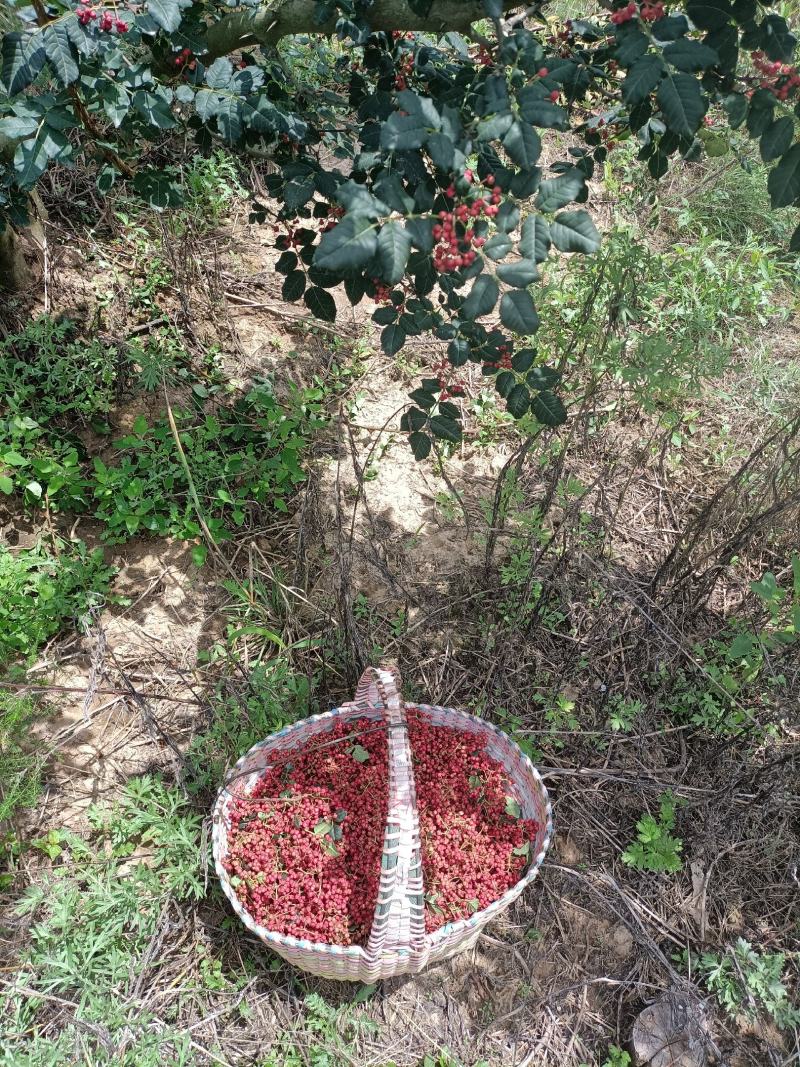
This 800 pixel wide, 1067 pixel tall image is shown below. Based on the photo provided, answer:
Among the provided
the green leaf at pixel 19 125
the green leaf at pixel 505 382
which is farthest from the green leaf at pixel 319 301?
the green leaf at pixel 19 125

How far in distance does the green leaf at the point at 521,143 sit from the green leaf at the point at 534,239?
0.30ft

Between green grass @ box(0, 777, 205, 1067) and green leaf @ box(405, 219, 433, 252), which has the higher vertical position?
green leaf @ box(405, 219, 433, 252)

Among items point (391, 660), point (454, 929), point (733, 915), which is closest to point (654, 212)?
point (391, 660)

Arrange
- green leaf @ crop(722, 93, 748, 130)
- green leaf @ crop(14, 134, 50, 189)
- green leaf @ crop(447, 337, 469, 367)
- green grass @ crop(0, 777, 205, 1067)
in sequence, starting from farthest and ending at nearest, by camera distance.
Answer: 1. green grass @ crop(0, 777, 205, 1067)
2. green leaf @ crop(447, 337, 469, 367)
3. green leaf @ crop(14, 134, 50, 189)
4. green leaf @ crop(722, 93, 748, 130)

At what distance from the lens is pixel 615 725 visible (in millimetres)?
2281

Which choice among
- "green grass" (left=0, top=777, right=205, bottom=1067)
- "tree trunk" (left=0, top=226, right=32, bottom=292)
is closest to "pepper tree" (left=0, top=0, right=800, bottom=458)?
"tree trunk" (left=0, top=226, right=32, bottom=292)

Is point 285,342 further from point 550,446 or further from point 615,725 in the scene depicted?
point 615,725

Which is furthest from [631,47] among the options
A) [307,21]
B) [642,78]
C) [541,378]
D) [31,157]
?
[31,157]

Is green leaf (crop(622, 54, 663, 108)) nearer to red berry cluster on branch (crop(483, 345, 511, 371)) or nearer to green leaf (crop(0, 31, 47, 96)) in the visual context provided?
red berry cluster on branch (crop(483, 345, 511, 371))

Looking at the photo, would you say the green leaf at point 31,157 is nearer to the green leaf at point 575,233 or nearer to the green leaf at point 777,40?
the green leaf at point 575,233

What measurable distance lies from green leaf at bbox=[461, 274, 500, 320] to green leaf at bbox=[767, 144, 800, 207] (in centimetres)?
50

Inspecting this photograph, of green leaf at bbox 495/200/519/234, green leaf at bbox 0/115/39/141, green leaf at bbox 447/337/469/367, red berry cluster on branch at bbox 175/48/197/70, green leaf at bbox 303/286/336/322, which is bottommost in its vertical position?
green leaf at bbox 303/286/336/322

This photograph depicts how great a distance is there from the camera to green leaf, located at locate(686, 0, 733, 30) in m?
1.38

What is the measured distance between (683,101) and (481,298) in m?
0.45
